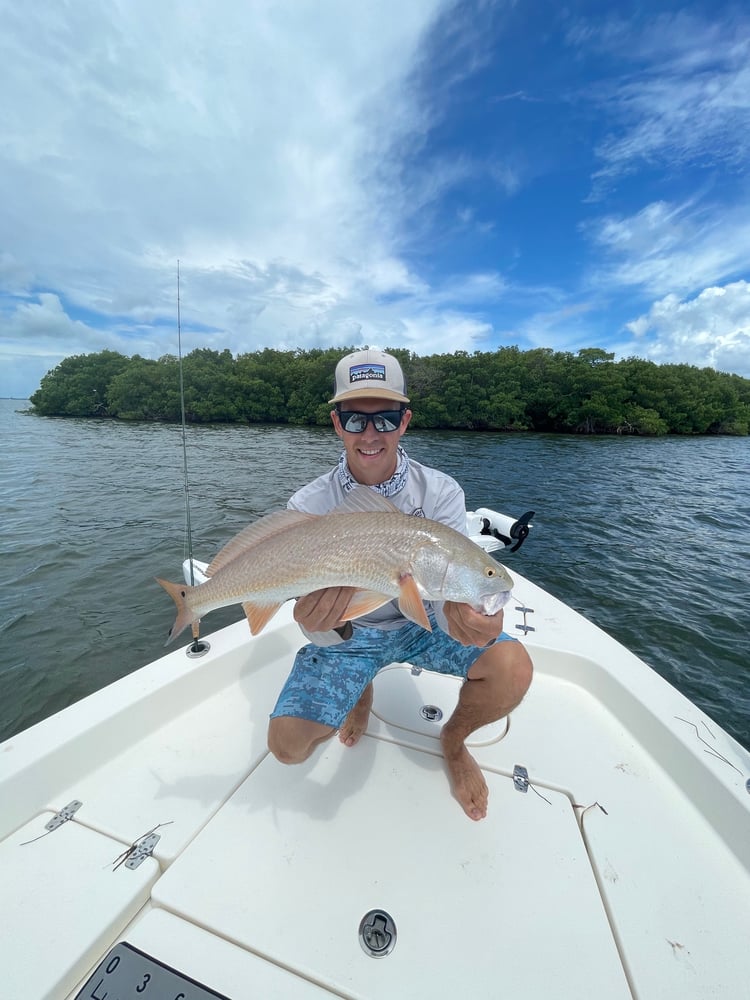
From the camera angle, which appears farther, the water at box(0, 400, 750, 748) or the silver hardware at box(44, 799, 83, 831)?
the water at box(0, 400, 750, 748)

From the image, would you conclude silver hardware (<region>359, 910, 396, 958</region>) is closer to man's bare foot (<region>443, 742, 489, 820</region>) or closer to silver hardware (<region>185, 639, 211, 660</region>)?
man's bare foot (<region>443, 742, 489, 820</region>)

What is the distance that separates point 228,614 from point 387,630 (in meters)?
5.71

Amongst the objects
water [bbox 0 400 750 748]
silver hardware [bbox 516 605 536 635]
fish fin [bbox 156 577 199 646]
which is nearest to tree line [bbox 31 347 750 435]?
water [bbox 0 400 750 748]

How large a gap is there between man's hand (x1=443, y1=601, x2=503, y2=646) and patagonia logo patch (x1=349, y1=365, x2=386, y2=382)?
4.73 ft

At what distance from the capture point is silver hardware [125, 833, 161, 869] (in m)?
2.06

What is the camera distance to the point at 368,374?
2.70m

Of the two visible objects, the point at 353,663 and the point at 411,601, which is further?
the point at 353,663

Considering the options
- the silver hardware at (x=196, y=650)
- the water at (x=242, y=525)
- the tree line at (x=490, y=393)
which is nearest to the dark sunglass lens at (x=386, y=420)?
the silver hardware at (x=196, y=650)

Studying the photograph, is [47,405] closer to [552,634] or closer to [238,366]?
[238,366]

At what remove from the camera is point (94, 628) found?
23.4ft

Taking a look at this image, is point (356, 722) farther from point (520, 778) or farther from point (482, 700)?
point (520, 778)

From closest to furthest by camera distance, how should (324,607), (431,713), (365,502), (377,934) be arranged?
(377,934) → (324,607) → (365,502) → (431,713)

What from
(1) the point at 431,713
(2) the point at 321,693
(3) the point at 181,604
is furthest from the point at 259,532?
(1) the point at 431,713

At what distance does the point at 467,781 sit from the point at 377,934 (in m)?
0.88
